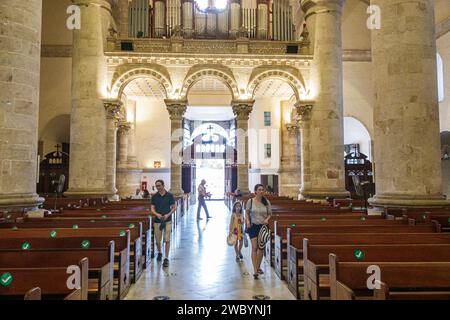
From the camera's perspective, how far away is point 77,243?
5.14 meters

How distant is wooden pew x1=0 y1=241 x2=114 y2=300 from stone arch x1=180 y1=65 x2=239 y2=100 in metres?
13.4

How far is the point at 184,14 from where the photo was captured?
63.8ft

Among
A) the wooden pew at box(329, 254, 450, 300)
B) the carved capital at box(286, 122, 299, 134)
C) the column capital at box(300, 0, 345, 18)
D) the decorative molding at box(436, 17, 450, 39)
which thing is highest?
the column capital at box(300, 0, 345, 18)

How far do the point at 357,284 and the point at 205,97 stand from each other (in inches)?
870

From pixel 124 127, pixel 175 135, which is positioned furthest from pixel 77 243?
pixel 124 127

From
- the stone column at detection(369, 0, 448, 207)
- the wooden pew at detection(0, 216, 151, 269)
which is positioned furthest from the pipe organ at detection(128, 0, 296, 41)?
the wooden pew at detection(0, 216, 151, 269)

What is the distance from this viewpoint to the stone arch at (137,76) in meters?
16.3

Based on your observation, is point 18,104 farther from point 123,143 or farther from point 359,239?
point 123,143

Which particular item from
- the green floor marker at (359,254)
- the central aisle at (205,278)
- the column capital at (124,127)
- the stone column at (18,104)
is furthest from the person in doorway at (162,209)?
the column capital at (124,127)

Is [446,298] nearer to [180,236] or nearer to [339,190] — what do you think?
[180,236]

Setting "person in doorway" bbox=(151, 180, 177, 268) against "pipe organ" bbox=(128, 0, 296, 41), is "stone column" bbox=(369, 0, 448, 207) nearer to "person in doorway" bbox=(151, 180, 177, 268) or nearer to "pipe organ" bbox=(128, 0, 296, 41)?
"person in doorway" bbox=(151, 180, 177, 268)

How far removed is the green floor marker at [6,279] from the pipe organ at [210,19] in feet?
58.2

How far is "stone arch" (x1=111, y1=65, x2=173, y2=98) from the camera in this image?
53.5 ft

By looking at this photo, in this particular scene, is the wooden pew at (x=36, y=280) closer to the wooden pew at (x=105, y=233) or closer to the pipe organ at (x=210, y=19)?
the wooden pew at (x=105, y=233)
